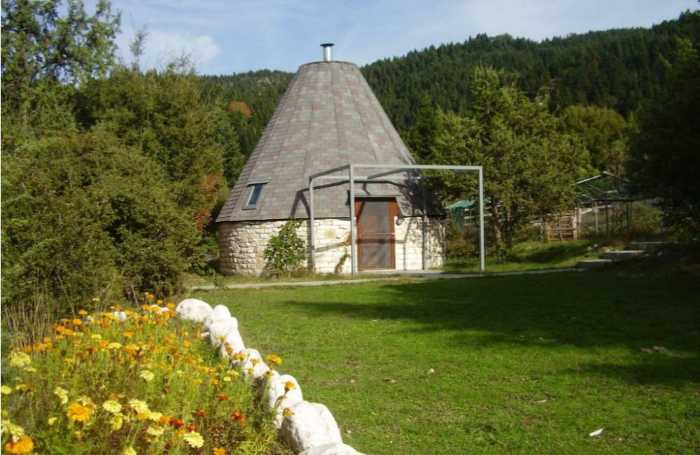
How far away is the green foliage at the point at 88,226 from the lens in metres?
8.37

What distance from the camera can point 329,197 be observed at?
2169 cm

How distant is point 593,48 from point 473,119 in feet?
206

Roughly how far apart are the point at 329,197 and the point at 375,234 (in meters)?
1.81

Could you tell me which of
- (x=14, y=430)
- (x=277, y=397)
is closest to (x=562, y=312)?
(x=277, y=397)

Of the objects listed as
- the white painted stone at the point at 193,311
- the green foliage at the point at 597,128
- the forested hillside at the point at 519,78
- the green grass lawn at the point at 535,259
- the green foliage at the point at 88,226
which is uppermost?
the forested hillside at the point at 519,78

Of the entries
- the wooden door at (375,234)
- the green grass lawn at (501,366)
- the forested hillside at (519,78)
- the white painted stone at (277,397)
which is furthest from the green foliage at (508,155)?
the forested hillside at (519,78)

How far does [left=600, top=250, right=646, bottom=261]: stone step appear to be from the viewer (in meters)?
18.1

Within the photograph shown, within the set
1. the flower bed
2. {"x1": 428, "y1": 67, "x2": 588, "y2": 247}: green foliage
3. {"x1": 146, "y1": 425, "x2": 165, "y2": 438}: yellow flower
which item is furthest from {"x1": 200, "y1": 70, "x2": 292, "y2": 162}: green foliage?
{"x1": 146, "y1": 425, "x2": 165, "y2": 438}: yellow flower

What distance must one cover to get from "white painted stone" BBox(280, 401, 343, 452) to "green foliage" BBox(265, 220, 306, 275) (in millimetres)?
16130

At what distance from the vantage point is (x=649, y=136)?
1569 cm

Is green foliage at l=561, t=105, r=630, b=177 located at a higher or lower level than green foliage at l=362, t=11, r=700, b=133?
lower

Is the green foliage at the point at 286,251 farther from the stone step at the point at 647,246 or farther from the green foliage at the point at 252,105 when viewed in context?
the green foliage at the point at 252,105

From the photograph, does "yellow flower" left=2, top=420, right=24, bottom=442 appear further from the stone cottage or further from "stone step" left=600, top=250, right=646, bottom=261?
the stone cottage

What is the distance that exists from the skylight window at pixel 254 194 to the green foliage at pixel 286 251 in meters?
1.71
